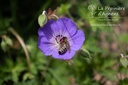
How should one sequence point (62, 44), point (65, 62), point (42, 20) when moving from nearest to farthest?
point (42, 20) → point (62, 44) → point (65, 62)

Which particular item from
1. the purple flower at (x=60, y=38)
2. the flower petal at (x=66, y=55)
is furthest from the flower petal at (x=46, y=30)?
the flower petal at (x=66, y=55)

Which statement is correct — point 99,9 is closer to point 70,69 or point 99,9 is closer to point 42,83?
point 70,69

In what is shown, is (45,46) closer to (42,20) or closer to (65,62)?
(42,20)

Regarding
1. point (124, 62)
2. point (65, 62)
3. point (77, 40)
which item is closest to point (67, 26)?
point (77, 40)

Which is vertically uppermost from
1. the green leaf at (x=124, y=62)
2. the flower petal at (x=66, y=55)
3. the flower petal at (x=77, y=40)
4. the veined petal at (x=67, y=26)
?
the veined petal at (x=67, y=26)

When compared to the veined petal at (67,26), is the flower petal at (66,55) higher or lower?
lower

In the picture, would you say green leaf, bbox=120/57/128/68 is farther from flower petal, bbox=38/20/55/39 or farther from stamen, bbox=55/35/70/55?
flower petal, bbox=38/20/55/39

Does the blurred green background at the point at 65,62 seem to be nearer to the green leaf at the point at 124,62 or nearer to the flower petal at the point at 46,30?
the green leaf at the point at 124,62

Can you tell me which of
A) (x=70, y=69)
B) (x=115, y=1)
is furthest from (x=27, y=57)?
(x=115, y=1)
